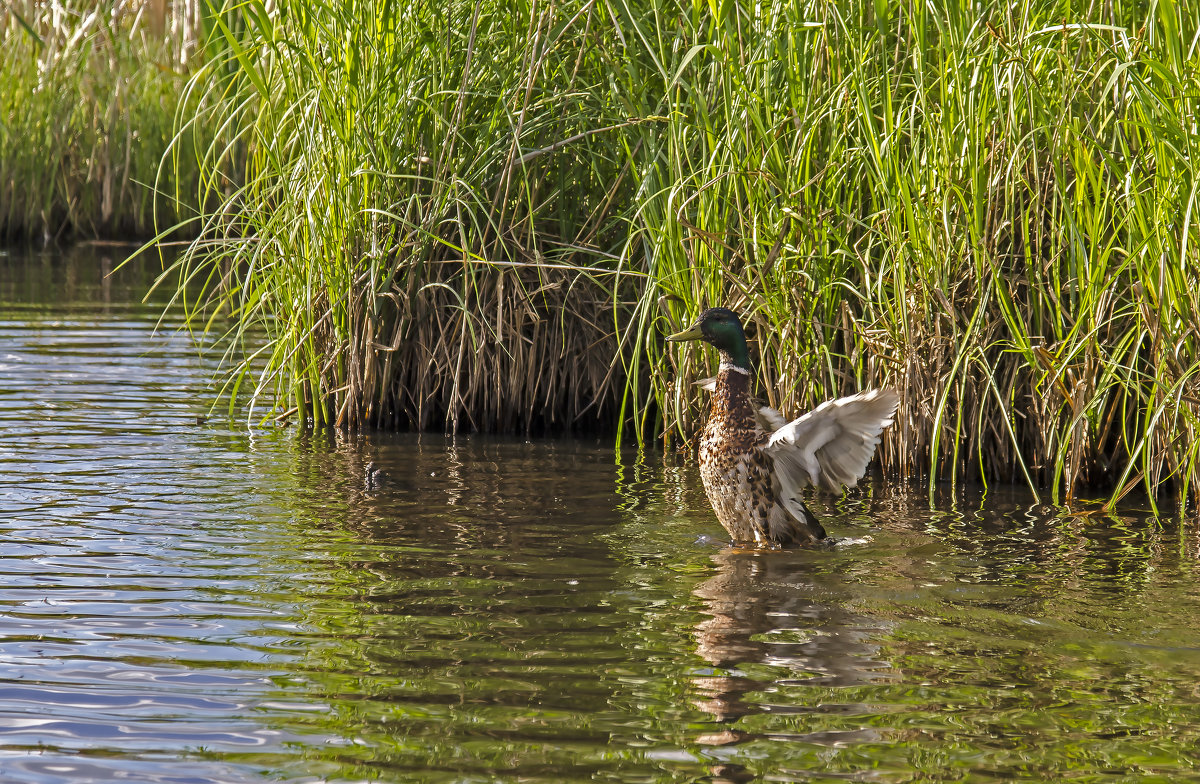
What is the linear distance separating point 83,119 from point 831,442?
45.0ft

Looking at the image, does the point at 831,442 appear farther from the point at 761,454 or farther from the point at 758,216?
the point at 758,216

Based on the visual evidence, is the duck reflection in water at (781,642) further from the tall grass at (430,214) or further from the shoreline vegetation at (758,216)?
the tall grass at (430,214)

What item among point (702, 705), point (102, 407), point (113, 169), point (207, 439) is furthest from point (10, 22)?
point (702, 705)

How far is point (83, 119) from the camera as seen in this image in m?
16.7

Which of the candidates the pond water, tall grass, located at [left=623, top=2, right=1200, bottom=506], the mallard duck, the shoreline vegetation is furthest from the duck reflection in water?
the shoreline vegetation

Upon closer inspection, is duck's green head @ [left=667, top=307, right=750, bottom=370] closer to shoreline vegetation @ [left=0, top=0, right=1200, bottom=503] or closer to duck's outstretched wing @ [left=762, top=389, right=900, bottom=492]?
duck's outstretched wing @ [left=762, top=389, right=900, bottom=492]

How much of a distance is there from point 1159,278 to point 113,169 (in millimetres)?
14328

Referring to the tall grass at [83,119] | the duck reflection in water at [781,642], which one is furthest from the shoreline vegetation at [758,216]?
the tall grass at [83,119]

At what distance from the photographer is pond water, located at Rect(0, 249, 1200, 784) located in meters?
3.27

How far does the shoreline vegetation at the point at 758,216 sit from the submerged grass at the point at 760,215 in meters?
0.02

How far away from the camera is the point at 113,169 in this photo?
17.0m

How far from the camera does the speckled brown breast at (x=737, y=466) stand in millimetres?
5449

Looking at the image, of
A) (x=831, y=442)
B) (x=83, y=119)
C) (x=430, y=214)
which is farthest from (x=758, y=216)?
(x=83, y=119)

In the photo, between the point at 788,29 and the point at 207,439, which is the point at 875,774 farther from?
the point at 207,439
